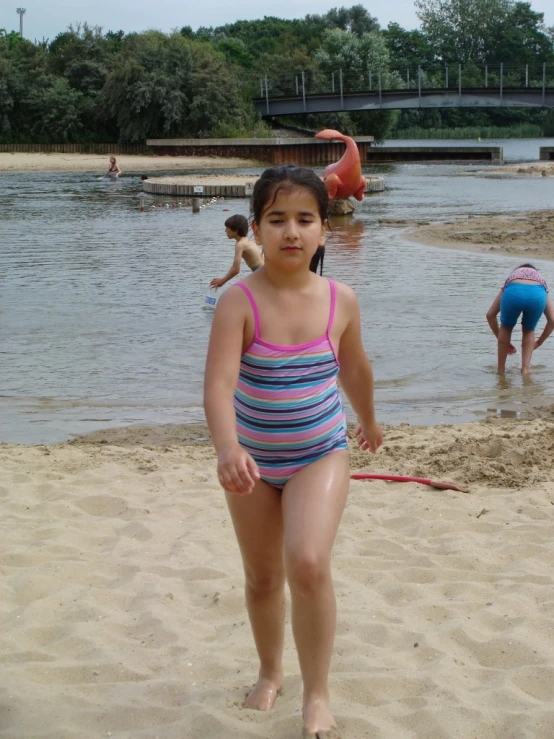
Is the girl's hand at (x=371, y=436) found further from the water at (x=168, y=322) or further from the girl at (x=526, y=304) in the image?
the girl at (x=526, y=304)

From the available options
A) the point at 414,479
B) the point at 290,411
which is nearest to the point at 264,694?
the point at 290,411

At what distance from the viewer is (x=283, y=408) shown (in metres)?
2.82

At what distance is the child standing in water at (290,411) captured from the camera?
2.73 m

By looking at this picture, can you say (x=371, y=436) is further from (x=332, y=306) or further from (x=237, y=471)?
(x=237, y=471)

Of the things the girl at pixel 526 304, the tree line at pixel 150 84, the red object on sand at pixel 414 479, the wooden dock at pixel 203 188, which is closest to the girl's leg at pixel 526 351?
the girl at pixel 526 304

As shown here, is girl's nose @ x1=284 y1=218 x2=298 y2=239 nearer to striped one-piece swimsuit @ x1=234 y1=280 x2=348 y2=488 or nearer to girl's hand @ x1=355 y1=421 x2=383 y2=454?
striped one-piece swimsuit @ x1=234 y1=280 x2=348 y2=488

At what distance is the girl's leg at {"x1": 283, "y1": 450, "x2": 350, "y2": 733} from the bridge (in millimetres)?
67090

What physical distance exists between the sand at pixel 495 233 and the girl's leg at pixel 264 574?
50.7 feet

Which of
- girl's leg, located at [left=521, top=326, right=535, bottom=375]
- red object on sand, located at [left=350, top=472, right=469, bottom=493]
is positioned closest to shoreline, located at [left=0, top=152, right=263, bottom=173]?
girl's leg, located at [left=521, top=326, right=535, bottom=375]

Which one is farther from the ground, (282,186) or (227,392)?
(282,186)

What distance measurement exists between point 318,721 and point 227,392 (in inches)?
39.8

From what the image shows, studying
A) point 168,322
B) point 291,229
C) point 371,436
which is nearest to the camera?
point 291,229

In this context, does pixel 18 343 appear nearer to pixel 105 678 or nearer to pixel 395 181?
pixel 105 678

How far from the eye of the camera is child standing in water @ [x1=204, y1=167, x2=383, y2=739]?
2.73 m
